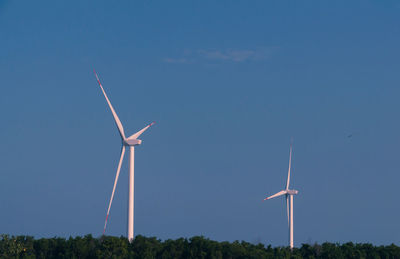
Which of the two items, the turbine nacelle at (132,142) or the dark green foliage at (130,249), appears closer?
the turbine nacelle at (132,142)

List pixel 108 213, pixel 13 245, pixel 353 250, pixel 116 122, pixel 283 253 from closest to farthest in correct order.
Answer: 1. pixel 108 213
2. pixel 116 122
3. pixel 13 245
4. pixel 283 253
5. pixel 353 250

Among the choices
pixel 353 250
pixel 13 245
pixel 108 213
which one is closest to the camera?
pixel 108 213

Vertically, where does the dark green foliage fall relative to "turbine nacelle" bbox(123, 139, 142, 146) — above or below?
below

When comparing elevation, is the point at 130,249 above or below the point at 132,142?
below

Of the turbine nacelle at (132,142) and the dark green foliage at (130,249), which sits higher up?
the turbine nacelle at (132,142)

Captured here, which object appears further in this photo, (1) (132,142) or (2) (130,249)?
(2) (130,249)

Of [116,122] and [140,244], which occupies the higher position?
[116,122]

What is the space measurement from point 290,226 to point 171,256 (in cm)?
4811

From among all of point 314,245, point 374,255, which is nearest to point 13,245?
point 314,245

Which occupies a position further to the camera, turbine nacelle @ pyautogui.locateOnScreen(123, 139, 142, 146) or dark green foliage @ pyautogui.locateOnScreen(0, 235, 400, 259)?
dark green foliage @ pyautogui.locateOnScreen(0, 235, 400, 259)

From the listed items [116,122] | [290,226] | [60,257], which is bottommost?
[60,257]

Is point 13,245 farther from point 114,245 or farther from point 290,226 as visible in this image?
point 290,226

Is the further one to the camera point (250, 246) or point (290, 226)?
point (290, 226)

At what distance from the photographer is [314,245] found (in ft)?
454
